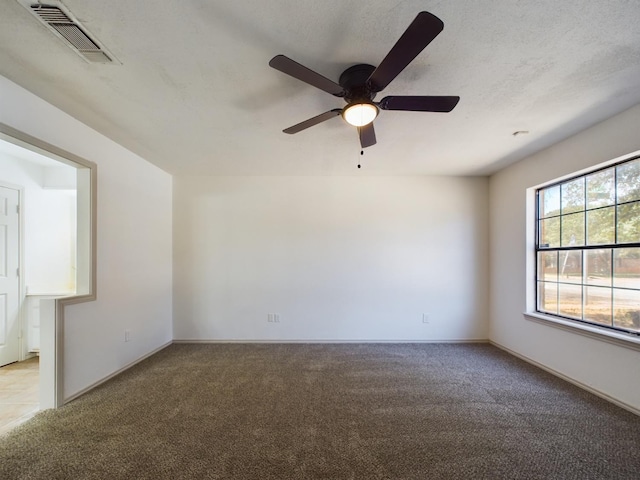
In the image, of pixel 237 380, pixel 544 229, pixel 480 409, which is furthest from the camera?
pixel 544 229

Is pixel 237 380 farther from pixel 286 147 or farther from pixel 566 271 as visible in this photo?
pixel 566 271

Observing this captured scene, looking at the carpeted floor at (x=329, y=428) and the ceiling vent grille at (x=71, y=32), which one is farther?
the carpeted floor at (x=329, y=428)

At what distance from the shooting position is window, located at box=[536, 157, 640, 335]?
231 cm

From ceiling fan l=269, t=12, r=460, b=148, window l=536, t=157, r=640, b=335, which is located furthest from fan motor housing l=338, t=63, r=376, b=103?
window l=536, t=157, r=640, b=335

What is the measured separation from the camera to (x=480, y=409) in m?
2.23

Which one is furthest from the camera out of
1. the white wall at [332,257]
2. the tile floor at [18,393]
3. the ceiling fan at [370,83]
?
the white wall at [332,257]

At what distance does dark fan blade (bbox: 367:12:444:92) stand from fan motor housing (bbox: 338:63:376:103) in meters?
0.10

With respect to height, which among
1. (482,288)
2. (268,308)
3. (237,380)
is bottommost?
(237,380)

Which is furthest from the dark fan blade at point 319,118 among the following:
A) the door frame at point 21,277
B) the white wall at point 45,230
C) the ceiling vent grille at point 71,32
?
the door frame at point 21,277

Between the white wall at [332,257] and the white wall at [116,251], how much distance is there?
1.10ft

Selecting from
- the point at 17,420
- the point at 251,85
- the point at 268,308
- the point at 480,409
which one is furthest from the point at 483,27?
the point at 17,420

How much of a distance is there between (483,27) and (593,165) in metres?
2.06

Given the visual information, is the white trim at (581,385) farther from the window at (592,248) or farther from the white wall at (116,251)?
the white wall at (116,251)

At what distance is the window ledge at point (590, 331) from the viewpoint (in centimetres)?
219
